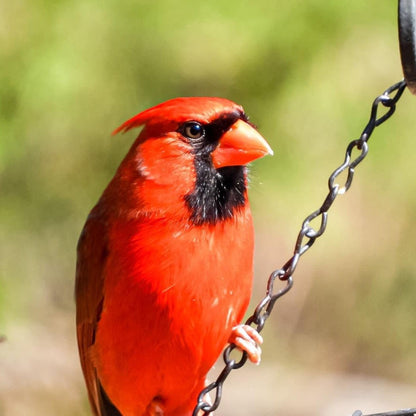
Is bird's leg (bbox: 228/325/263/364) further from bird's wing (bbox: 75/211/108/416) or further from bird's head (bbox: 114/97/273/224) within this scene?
bird's wing (bbox: 75/211/108/416)

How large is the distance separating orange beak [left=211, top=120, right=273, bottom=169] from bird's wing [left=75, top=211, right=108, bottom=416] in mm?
517

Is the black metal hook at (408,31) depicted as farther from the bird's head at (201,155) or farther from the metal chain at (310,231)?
the bird's head at (201,155)

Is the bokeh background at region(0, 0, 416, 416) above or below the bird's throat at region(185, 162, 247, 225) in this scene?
above

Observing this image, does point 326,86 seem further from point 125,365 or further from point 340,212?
point 125,365

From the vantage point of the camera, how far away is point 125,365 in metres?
3.11

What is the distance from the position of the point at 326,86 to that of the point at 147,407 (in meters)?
2.07

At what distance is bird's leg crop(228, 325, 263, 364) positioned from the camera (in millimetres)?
2945

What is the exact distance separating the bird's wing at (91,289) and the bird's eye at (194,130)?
0.47 meters

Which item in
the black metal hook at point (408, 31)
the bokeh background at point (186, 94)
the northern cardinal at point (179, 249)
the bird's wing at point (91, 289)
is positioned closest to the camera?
the black metal hook at point (408, 31)

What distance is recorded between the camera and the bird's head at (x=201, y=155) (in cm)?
297

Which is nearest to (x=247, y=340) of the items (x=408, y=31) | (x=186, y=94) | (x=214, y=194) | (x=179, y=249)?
(x=179, y=249)

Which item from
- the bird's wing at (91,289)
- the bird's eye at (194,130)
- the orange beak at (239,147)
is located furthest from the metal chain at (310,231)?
the bird's wing at (91,289)

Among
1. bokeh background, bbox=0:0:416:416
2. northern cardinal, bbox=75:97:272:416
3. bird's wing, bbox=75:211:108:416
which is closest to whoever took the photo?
northern cardinal, bbox=75:97:272:416

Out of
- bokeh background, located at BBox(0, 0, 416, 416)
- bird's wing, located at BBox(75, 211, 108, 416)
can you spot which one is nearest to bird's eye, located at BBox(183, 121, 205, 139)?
bird's wing, located at BBox(75, 211, 108, 416)
